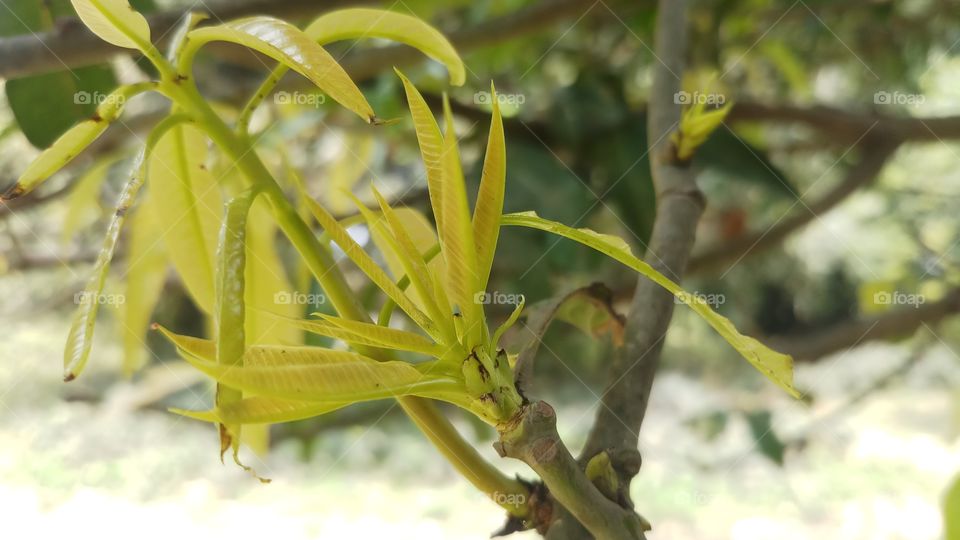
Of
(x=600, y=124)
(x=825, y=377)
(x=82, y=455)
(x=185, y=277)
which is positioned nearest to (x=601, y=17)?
(x=600, y=124)

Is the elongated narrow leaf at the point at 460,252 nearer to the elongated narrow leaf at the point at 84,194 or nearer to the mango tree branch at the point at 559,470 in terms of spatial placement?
the mango tree branch at the point at 559,470

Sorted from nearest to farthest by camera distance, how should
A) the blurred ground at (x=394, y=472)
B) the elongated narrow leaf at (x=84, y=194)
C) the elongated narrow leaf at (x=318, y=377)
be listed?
1. the elongated narrow leaf at (x=318, y=377)
2. the elongated narrow leaf at (x=84, y=194)
3. the blurred ground at (x=394, y=472)

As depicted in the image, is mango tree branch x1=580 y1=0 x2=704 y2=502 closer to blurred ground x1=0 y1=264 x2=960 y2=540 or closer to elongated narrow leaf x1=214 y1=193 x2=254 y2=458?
elongated narrow leaf x1=214 y1=193 x2=254 y2=458

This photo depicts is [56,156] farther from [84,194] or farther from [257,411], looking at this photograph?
[84,194]

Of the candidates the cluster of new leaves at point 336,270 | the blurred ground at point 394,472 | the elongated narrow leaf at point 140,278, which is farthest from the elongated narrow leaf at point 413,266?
the blurred ground at point 394,472

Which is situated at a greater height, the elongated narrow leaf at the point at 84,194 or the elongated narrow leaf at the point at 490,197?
the elongated narrow leaf at the point at 490,197

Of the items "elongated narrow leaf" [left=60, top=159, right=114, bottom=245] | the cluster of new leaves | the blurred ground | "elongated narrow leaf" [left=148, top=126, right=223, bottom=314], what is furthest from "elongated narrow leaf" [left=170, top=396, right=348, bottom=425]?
the blurred ground
